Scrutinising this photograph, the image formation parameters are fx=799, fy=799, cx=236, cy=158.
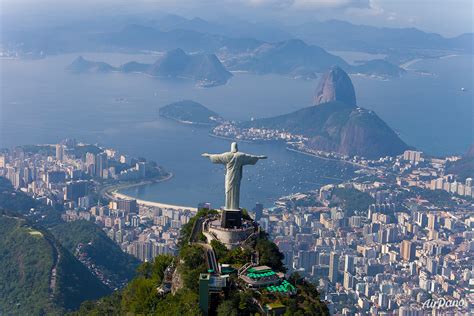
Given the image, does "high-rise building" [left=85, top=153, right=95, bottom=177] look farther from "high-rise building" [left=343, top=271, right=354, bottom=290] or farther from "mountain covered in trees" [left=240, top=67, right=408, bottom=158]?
"high-rise building" [left=343, top=271, right=354, bottom=290]

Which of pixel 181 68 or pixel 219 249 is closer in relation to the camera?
pixel 219 249

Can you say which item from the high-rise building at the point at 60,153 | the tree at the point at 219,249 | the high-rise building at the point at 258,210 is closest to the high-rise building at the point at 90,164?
the high-rise building at the point at 60,153

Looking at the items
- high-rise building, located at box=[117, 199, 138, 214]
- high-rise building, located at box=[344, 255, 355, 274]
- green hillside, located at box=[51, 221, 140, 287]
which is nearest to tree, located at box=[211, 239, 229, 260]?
green hillside, located at box=[51, 221, 140, 287]

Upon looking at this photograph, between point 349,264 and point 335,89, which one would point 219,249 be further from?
point 335,89

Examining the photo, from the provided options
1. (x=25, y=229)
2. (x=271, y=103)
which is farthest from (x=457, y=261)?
(x=271, y=103)

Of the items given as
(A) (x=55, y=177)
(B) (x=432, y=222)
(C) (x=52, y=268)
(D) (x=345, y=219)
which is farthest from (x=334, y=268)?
(A) (x=55, y=177)

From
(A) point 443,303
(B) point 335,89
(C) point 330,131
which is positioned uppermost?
(B) point 335,89

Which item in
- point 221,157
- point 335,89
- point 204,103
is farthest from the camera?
point 204,103

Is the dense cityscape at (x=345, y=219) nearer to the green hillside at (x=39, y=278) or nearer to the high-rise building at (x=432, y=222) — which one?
the high-rise building at (x=432, y=222)
